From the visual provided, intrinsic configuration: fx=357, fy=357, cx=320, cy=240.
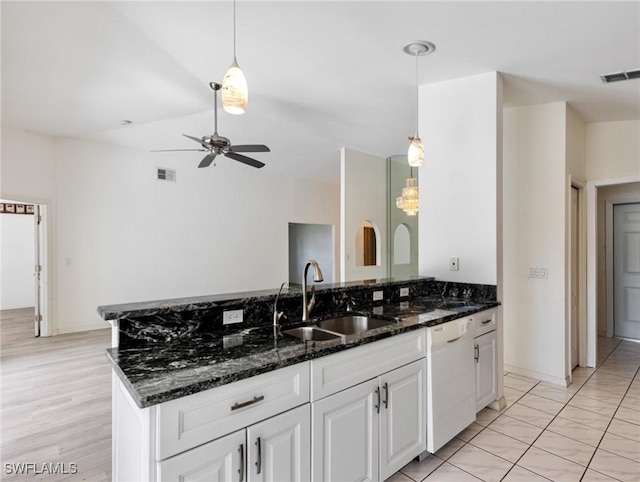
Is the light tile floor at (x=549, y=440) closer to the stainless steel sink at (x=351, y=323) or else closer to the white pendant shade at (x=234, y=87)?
the stainless steel sink at (x=351, y=323)

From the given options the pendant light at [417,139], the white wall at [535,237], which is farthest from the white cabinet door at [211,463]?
the white wall at [535,237]

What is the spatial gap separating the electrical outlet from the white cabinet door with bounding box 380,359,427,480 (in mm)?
852

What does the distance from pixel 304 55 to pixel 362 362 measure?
2432 mm

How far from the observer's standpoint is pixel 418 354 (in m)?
2.17

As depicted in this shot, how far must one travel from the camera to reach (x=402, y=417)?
80.7 inches

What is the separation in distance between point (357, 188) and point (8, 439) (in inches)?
231

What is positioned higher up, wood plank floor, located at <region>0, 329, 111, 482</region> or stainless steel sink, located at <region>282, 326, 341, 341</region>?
stainless steel sink, located at <region>282, 326, 341, 341</region>

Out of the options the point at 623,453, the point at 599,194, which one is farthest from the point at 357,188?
the point at 623,453

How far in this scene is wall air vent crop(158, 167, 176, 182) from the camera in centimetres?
638

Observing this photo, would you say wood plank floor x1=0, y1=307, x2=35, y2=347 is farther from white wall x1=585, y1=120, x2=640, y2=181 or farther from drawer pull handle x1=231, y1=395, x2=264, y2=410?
white wall x1=585, y1=120, x2=640, y2=181

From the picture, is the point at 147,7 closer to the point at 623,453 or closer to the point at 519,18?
the point at 519,18

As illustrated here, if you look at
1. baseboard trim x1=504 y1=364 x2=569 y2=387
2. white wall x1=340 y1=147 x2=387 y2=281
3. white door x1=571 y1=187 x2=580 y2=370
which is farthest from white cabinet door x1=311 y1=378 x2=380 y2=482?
white wall x1=340 y1=147 x2=387 y2=281

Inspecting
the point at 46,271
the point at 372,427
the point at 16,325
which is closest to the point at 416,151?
the point at 372,427

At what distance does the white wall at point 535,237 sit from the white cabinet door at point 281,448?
10.4 ft
